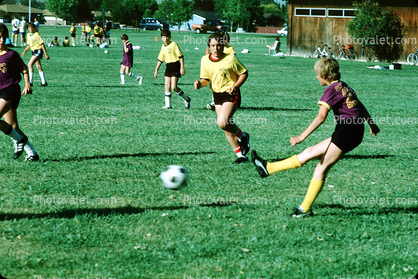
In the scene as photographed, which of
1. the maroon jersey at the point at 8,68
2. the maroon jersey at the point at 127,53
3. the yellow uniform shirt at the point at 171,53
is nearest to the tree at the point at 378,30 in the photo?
the maroon jersey at the point at 127,53

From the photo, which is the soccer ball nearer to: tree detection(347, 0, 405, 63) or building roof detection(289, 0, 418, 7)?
tree detection(347, 0, 405, 63)

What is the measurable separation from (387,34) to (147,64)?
16.2 m

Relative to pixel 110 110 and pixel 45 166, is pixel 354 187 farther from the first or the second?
pixel 110 110

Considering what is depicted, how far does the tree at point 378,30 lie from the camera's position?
102 ft

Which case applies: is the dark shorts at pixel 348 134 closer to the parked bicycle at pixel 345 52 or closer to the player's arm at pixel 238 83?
the player's arm at pixel 238 83

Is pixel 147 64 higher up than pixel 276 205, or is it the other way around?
pixel 147 64

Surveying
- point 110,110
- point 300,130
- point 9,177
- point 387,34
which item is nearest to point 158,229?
point 9,177

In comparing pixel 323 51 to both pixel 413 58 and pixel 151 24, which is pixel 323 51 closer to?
pixel 413 58

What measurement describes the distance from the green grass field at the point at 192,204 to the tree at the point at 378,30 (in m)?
21.0

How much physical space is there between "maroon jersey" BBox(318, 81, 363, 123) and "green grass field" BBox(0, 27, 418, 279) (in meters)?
1.18

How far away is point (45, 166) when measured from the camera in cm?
723

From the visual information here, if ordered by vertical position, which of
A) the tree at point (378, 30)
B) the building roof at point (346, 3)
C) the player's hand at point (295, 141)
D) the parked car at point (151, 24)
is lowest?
the player's hand at point (295, 141)

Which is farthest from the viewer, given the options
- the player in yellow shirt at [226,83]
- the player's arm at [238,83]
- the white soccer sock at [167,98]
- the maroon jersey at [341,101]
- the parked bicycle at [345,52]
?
the parked bicycle at [345,52]

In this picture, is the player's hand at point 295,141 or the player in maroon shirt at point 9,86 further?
the player in maroon shirt at point 9,86
